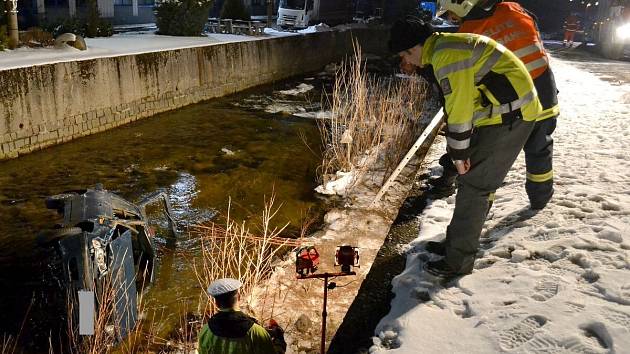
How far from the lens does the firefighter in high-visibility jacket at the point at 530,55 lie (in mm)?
4426

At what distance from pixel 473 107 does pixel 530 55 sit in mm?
1529

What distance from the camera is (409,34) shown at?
3.40m

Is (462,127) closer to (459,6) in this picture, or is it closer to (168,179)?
(459,6)

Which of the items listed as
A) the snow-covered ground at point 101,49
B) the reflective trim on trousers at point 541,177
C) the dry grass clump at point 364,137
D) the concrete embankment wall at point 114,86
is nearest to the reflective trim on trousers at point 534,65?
the reflective trim on trousers at point 541,177

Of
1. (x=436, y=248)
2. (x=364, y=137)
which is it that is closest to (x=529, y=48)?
(x=436, y=248)

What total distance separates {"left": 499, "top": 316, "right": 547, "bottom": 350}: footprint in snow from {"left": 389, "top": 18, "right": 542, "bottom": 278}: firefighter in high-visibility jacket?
0.71m

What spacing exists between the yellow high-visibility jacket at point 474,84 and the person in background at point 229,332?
5.71 feet

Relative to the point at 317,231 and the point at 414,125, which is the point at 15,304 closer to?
the point at 317,231

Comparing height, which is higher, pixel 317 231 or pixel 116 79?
pixel 116 79

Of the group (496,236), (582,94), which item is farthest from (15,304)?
(582,94)

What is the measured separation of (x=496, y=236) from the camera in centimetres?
430

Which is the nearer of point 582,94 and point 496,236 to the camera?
point 496,236

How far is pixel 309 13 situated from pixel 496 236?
24007mm

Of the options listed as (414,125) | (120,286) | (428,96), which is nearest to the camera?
(120,286)
